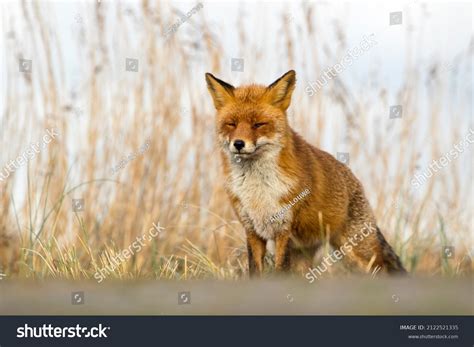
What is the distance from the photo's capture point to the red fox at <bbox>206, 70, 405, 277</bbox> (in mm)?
4871

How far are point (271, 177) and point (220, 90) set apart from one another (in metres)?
0.71

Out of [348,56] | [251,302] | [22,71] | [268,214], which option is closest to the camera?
[251,302]

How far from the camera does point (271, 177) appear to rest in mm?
4918

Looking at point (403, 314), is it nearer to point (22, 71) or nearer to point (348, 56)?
point (348, 56)

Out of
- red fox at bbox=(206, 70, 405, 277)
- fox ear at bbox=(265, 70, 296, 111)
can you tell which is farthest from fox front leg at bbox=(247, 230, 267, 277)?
fox ear at bbox=(265, 70, 296, 111)

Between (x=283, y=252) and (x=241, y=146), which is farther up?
(x=241, y=146)

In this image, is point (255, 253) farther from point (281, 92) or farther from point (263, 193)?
point (281, 92)

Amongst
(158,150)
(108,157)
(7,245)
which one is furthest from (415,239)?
(7,245)

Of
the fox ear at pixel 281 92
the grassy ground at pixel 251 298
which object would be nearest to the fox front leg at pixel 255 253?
the grassy ground at pixel 251 298

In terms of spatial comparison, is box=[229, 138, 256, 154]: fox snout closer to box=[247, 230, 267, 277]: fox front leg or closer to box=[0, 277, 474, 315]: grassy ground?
box=[247, 230, 267, 277]: fox front leg

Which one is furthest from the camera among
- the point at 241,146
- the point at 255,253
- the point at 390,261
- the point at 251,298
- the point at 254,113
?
the point at 390,261

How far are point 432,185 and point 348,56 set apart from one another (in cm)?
144

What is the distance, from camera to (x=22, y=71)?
6.26 m

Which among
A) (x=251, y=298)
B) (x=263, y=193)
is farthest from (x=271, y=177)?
(x=251, y=298)
